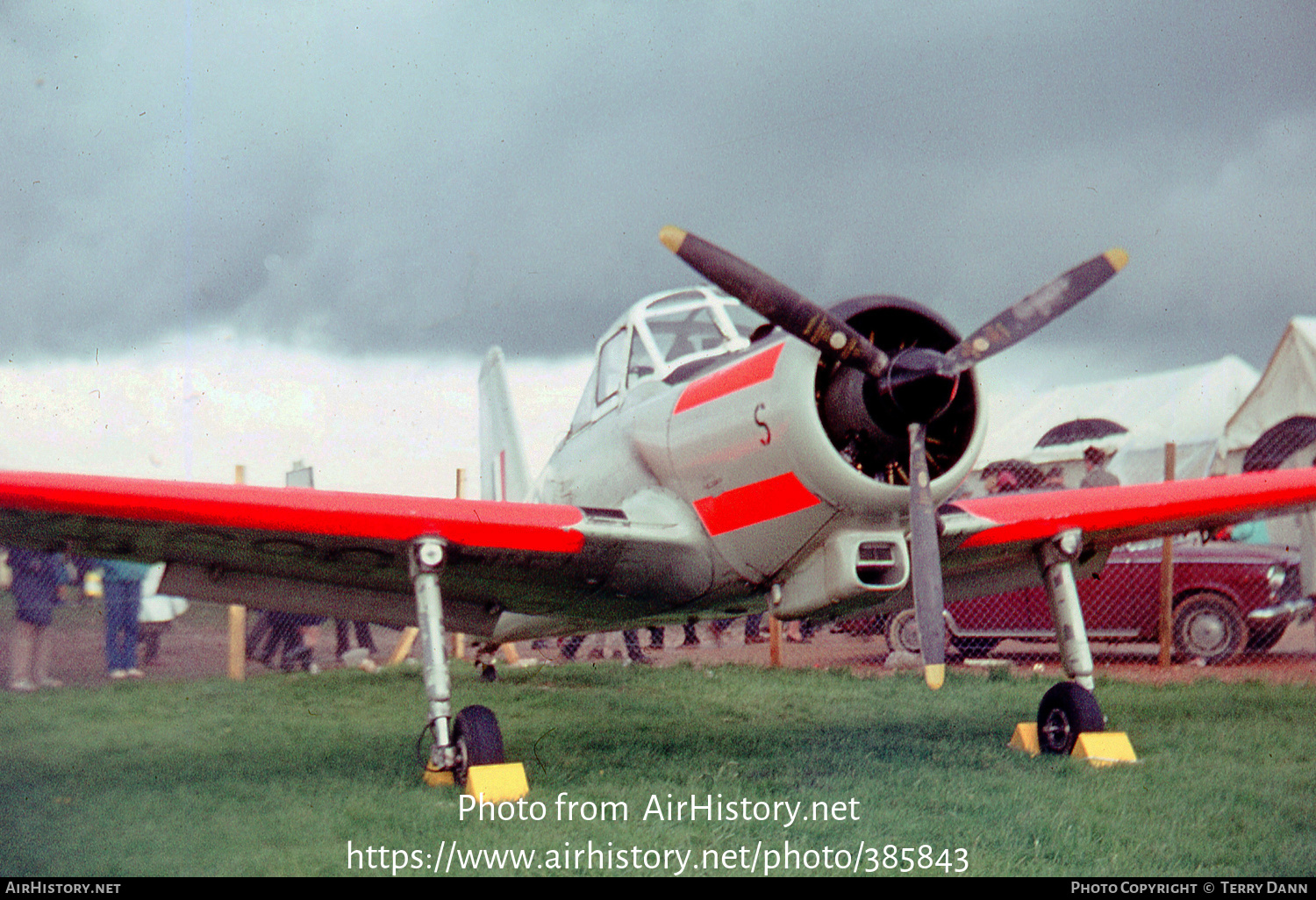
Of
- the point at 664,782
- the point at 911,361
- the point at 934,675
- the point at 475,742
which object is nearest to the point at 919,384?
the point at 911,361

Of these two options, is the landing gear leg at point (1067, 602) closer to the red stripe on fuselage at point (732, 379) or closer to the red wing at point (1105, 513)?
the red wing at point (1105, 513)

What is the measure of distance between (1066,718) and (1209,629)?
18.3ft

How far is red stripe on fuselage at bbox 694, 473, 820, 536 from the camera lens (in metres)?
4.70

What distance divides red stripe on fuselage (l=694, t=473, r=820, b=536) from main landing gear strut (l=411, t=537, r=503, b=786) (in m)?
1.39

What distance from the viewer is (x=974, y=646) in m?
11.2

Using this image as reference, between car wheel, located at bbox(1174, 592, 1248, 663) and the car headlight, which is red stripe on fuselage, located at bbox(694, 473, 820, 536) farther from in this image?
the car headlight

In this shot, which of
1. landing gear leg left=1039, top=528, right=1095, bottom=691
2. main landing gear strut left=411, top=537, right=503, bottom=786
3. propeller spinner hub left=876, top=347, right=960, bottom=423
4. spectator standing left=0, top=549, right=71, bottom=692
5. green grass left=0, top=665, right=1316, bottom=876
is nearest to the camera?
green grass left=0, top=665, right=1316, bottom=876

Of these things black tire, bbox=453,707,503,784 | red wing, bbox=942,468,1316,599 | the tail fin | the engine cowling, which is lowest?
black tire, bbox=453,707,503,784

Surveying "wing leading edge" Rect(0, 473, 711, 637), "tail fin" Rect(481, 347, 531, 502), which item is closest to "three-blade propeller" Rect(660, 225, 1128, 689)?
"wing leading edge" Rect(0, 473, 711, 637)

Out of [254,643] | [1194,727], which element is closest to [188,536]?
[254,643]

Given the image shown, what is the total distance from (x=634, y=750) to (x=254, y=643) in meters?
4.90

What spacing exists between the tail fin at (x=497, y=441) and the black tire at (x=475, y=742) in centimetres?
453

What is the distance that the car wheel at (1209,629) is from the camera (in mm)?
10094

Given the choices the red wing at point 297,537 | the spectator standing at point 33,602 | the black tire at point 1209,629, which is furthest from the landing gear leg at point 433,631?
the black tire at point 1209,629
